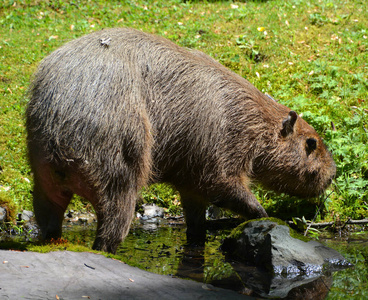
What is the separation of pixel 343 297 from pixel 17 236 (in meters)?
3.52

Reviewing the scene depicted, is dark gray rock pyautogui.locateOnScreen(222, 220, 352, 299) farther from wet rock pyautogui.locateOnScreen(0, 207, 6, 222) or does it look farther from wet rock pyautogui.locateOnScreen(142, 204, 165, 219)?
wet rock pyautogui.locateOnScreen(0, 207, 6, 222)

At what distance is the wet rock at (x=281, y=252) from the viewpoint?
4.42 meters

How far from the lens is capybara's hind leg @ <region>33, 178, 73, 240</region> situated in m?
4.40

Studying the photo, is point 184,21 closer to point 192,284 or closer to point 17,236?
point 17,236

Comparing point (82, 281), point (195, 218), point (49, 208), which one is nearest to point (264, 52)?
point (195, 218)

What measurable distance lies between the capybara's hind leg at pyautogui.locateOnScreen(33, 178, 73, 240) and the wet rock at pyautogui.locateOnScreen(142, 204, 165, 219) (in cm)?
203

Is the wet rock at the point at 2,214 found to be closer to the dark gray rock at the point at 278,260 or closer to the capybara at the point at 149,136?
the capybara at the point at 149,136

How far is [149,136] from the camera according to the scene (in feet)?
14.4

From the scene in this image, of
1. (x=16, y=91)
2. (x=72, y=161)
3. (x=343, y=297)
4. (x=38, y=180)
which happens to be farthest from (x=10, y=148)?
(x=343, y=297)

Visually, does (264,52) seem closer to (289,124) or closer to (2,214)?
(289,124)

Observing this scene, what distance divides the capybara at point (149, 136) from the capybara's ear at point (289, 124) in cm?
1

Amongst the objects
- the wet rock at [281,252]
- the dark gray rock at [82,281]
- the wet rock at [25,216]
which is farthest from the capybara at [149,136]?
the wet rock at [25,216]

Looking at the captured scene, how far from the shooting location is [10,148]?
6961 millimetres

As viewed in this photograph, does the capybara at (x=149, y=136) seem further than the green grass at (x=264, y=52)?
No
